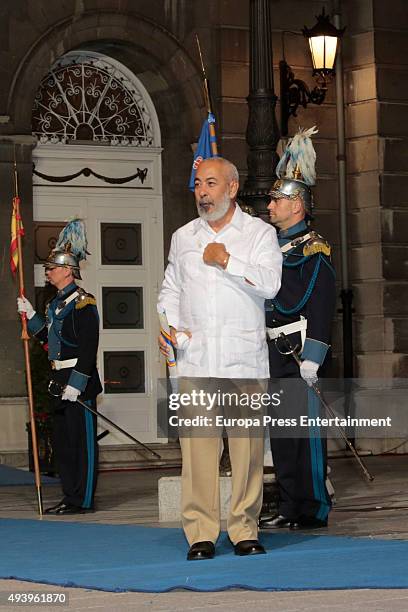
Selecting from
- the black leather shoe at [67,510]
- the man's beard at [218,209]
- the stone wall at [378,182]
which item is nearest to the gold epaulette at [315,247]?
the man's beard at [218,209]

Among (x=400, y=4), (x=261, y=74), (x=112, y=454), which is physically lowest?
(x=112, y=454)

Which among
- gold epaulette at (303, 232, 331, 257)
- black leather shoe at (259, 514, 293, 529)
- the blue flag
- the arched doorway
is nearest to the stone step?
the arched doorway

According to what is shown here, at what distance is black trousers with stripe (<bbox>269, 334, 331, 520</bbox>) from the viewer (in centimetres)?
891

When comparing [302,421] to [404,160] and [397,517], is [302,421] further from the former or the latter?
[404,160]

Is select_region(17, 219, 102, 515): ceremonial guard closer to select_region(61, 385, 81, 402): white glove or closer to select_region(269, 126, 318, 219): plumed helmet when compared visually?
select_region(61, 385, 81, 402): white glove

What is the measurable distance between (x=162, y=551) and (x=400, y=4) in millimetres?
10473

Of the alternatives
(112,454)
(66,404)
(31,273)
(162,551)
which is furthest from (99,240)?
(162,551)

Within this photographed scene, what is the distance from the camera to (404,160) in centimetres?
1688

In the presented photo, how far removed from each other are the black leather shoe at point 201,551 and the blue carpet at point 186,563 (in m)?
0.05

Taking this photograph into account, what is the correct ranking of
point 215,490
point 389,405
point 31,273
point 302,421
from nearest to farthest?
point 215,490, point 302,421, point 31,273, point 389,405

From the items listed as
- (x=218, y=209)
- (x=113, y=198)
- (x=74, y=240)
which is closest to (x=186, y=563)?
(x=218, y=209)

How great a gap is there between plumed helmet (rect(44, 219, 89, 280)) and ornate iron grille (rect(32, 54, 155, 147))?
493cm

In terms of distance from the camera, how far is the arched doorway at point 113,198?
16109mm

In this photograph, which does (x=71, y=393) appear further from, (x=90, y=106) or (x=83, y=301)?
(x=90, y=106)
